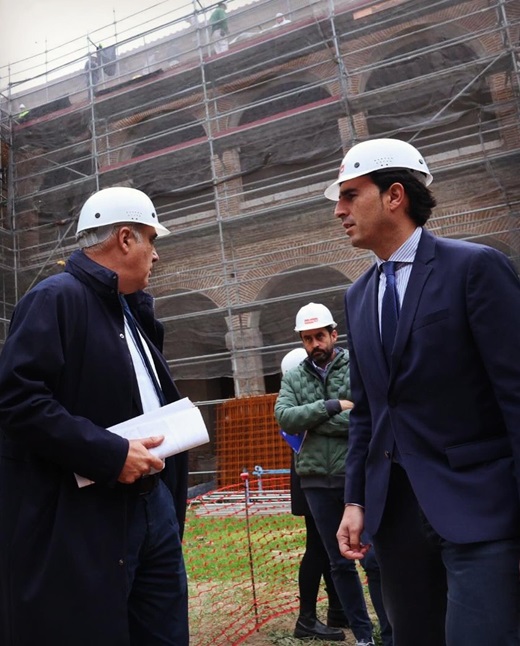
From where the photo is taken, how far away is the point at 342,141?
1313 centimetres

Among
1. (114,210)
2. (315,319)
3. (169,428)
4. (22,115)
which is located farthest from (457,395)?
(22,115)

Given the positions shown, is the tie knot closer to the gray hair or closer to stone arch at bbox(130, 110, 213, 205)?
the gray hair

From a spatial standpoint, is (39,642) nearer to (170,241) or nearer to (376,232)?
(376,232)

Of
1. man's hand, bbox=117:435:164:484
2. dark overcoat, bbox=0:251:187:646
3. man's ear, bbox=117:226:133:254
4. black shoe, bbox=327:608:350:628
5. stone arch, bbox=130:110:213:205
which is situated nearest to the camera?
dark overcoat, bbox=0:251:187:646

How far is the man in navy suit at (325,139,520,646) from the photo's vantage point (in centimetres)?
170

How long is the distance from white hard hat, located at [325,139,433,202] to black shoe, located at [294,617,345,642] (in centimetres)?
321

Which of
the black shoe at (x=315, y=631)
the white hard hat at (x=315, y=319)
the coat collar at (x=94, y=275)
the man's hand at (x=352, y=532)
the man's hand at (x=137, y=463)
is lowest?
the black shoe at (x=315, y=631)

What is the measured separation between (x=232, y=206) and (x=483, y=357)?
13210 millimetres

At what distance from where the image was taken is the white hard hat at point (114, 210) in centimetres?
235

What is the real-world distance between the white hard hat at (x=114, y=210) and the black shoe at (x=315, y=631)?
310 centimetres

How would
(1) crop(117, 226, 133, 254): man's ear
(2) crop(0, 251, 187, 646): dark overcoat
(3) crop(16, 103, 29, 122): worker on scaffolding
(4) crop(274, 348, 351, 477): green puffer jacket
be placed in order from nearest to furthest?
(2) crop(0, 251, 187, 646): dark overcoat < (1) crop(117, 226, 133, 254): man's ear < (4) crop(274, 348, 351, 477): green puffer jacket < (3) crop(16, 103, 29, 122): worker on scaffolding

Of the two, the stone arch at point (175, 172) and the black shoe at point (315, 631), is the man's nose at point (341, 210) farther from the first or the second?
the stone arch at point (175, 172)

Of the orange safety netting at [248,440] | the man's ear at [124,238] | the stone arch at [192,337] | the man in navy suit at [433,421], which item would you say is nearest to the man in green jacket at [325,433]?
the man in navy suit at [433,421]

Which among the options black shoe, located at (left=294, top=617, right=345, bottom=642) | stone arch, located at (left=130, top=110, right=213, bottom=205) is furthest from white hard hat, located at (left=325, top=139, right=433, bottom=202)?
stone arch, located at (left=130, top=110, right=213, bottom=205)
